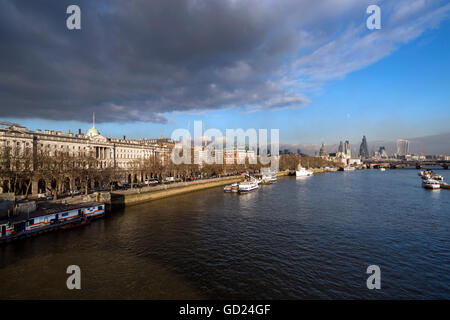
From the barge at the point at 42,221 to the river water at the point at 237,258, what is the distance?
111 centimetres

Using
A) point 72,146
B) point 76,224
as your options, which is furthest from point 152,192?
point 72,146

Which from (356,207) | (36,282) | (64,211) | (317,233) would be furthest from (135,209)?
(356,207)

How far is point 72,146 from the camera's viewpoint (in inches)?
2827

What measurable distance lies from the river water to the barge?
43.9 inches

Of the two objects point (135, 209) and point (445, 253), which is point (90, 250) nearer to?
point (135, 209)

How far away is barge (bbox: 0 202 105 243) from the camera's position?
23917 mm

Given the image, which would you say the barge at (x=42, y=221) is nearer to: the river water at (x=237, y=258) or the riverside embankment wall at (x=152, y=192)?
the river water at (x=237, y=258)

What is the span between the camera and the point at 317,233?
27297 mm

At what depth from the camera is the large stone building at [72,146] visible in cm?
5272

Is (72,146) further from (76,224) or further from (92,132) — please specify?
(76,224)

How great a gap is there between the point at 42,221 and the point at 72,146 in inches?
2063

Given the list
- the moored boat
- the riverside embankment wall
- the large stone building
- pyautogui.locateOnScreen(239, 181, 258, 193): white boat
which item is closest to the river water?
the moored boat

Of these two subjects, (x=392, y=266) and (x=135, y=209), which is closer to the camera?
(x=392, y=266)
